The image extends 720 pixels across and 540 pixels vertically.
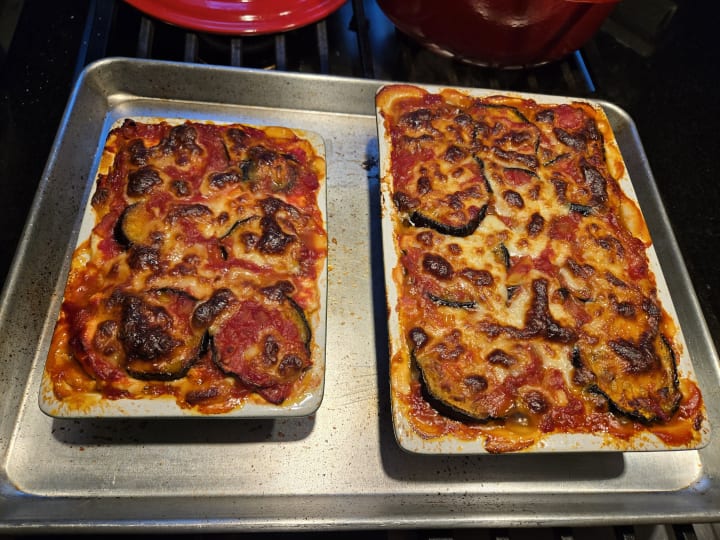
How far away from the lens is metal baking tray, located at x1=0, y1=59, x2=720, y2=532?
1799 mm

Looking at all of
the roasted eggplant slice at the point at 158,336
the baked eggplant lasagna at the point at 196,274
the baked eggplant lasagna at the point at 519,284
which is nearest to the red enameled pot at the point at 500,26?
the baked eggplant lasagna at the point at 519,284

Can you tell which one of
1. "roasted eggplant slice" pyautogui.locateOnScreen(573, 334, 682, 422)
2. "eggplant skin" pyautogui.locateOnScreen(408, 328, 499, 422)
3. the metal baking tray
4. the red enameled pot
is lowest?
the metal baking tray

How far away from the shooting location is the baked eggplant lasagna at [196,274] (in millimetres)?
1744

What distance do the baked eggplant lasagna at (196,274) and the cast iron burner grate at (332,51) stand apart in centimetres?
81

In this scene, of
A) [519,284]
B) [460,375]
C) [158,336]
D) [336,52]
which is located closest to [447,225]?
[519,284]

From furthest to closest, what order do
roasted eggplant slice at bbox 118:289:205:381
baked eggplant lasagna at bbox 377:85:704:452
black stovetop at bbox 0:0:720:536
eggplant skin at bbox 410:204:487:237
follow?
1. black stovetop at bbox 0:0:720:536
2. eggplant skin at bbox 410:204:487:237
3. baked eggplant lasagna at bbox 377:85:704:452
4. roasted eggplant slice at bbox 118:289:205:381

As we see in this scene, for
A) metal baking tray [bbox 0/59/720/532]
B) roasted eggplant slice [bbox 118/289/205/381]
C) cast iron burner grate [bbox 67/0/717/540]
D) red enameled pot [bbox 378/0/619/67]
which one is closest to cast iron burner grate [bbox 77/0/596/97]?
cast iron burner grate [bbox 67/0/717/540]

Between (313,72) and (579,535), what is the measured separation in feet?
8.39

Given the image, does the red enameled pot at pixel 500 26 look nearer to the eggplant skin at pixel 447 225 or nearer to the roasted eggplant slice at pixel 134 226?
the eggplant skin at pixel 447 225

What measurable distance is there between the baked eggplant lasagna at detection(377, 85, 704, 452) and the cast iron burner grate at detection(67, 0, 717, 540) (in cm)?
56

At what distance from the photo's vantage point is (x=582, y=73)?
3043mm

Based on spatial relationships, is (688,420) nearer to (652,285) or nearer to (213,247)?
(652,285)

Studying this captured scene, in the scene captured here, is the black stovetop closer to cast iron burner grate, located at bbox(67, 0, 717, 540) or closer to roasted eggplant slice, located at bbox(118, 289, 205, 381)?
cast iron burner grate, located at bbox(67, 0, 717, 540)

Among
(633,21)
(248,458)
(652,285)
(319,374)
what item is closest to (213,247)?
(319,374)
